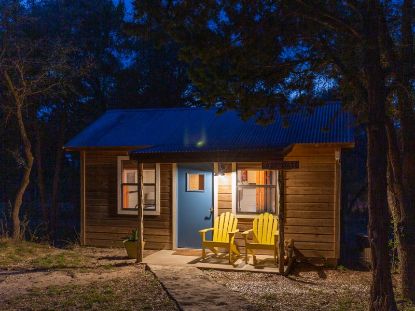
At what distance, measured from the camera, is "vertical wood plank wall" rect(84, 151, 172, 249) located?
11.3 meters

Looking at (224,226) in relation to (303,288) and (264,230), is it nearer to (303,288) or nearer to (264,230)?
(264,230)

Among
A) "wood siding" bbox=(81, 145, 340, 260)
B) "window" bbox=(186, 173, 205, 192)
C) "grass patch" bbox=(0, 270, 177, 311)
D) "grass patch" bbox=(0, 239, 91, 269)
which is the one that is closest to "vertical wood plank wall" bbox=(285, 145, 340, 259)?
Result: "wood siding" bbox=(81, 145, 340, 260)

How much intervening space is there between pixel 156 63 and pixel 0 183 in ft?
26.0

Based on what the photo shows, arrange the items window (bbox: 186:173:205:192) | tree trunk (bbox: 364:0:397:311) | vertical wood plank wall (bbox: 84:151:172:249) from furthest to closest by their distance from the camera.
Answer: vertical wood plank wall (bbox: 84:151:172:249) < window (bbox: 186:173:205:192) < tree trunk (bbox: 364:0:397:311)

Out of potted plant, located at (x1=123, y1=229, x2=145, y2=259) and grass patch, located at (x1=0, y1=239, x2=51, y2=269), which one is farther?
potted plant, located at (x1=123, y1=229, x2=145, y2=259)

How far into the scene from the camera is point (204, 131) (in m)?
11.4

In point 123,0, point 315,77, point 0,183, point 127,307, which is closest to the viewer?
point 127,307

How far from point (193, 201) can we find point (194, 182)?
0.44m

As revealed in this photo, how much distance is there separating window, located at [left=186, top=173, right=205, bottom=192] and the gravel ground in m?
2.46

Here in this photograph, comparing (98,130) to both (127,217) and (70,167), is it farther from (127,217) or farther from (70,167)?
(70,167)

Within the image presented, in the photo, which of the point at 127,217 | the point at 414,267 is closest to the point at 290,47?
the point at 414,267

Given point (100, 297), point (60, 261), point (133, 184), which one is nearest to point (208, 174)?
point (133, 184)

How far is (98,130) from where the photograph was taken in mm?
12289

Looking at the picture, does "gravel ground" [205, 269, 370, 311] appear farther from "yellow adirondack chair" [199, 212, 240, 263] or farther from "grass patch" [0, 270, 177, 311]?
"grass patch" [0, 270, 177, 311]
